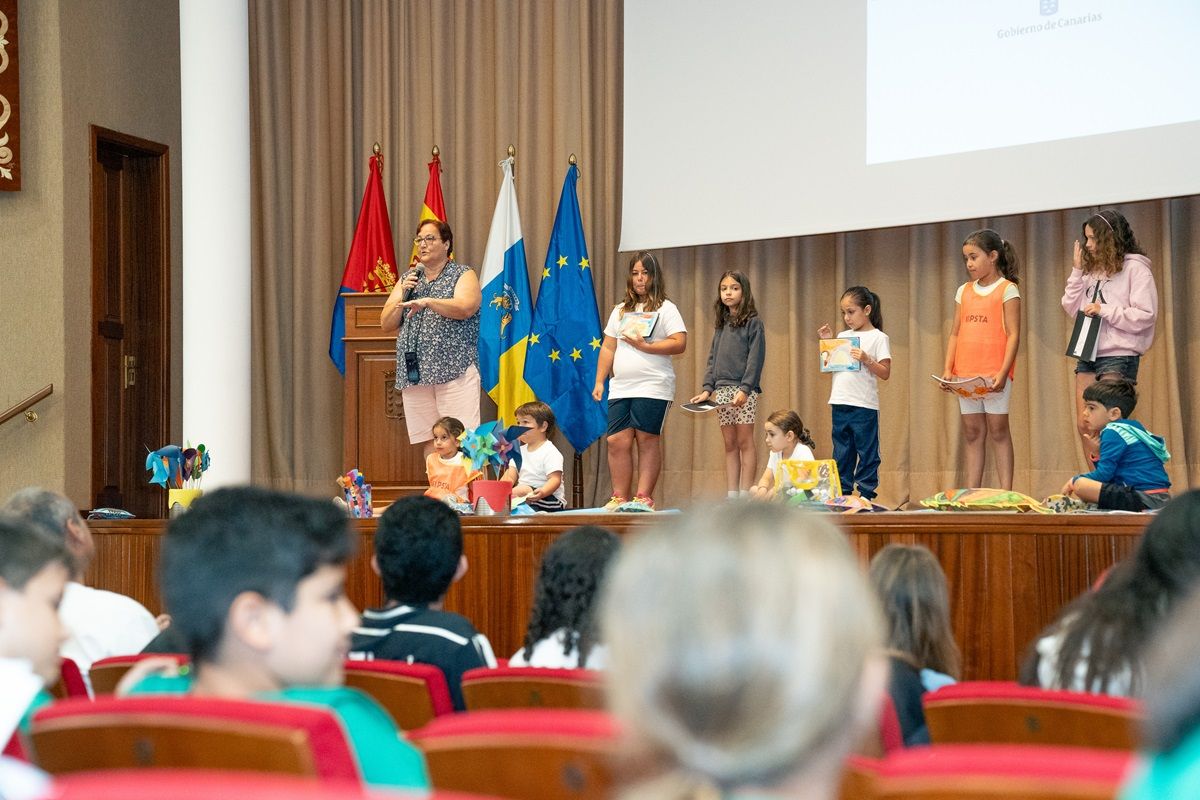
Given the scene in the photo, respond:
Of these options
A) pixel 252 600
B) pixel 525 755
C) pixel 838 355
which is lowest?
pixel 525 755

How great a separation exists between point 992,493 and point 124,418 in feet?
17.4

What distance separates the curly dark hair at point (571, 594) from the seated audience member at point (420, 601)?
125 millimetres

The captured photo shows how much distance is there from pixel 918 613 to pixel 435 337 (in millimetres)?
4764

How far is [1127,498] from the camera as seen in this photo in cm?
430

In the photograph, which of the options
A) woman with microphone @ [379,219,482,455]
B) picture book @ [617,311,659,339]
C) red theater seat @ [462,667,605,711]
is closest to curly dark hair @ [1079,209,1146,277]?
picture book @ [617,311,659,339]

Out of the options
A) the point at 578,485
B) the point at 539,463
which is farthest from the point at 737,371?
the point at 578,485

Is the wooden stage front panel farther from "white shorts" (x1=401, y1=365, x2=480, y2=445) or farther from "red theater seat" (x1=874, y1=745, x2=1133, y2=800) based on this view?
"red theater seat" (x1=874, y1=745, x2=1133, y2=800)

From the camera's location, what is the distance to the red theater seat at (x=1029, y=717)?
1.47 metres

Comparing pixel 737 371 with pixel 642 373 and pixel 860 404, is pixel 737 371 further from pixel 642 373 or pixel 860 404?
pixel 860 404

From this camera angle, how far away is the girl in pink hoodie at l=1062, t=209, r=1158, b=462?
5.38 metres

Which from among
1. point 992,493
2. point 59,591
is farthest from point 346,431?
point 59,591

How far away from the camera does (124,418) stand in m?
7.71

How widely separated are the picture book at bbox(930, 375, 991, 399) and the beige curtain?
4.81ft

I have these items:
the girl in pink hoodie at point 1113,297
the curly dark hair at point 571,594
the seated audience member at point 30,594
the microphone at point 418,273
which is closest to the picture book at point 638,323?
the microphone at point 418,273
